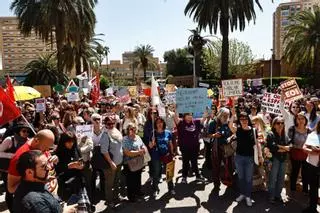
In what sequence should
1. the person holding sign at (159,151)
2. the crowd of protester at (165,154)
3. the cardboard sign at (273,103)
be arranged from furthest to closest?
the cardboard sign at (273,103) → the person holding sign at (159,151) → the crowd of protester at (165,154)

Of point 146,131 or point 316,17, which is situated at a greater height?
point 316,17

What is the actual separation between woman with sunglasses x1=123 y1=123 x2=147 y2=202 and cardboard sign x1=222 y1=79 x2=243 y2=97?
3897 mm

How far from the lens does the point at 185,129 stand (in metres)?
7.80

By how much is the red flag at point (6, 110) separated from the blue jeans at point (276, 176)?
438 cm

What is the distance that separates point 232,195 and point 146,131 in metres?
2.13

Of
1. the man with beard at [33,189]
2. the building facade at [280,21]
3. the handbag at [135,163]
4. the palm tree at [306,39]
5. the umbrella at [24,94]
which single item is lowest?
the handbag at [135,163]

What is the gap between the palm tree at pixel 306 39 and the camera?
3234cm

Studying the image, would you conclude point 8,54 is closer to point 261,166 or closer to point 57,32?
point 57,32

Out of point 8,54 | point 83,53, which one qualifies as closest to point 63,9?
point 83,53

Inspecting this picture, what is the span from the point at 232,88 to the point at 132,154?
432 centimetres

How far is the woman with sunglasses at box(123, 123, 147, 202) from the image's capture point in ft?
22.2

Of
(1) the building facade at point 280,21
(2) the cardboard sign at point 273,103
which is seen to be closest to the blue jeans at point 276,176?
(2) the cardboard sign at point 273,103

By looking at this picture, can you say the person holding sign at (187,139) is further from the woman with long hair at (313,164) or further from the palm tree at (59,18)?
the palm tree at (59,18)

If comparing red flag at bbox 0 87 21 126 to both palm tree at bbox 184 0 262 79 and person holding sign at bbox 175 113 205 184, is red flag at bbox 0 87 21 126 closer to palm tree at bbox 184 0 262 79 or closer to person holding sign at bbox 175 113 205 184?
person holding sign at bbox 175 113 205 184
